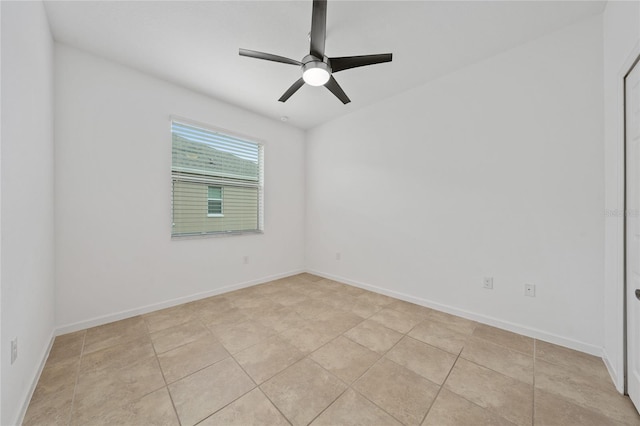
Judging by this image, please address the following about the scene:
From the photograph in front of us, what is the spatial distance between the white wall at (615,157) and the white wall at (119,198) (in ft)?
12.7

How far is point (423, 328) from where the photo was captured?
237 centimetres

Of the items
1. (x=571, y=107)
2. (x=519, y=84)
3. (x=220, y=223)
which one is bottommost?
(x=220, y=223)

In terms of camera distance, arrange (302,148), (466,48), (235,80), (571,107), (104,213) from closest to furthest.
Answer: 1. (571,107)
2. (466,48)
3. (104,213)
4. (235,80)
5. (302,148)

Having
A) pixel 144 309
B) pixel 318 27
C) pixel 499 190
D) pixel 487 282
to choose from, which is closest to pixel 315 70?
pixel 318 27

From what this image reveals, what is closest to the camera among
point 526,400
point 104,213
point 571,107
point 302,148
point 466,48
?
point 526,400

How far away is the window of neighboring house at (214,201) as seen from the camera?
11.2 feet

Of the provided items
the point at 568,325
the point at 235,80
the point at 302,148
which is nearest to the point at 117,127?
the point at 235,80

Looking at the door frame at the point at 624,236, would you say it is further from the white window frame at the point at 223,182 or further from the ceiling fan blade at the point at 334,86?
the white window frame at the point at 223,182

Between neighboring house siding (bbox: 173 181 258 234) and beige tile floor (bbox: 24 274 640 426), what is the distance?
3.88 feet

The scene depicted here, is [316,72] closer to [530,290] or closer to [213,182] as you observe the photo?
[213,182]

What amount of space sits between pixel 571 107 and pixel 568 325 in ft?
6.25

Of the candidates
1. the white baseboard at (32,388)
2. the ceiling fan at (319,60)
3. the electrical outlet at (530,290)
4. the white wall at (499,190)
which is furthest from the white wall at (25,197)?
the electrical outlet at (530,290)

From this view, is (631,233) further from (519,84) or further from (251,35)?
(251,35)

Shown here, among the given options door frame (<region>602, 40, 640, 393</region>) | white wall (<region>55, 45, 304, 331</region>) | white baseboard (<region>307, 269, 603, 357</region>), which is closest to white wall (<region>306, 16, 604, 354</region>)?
white baseboard (<region>307, 269, 603, 357</region>)
